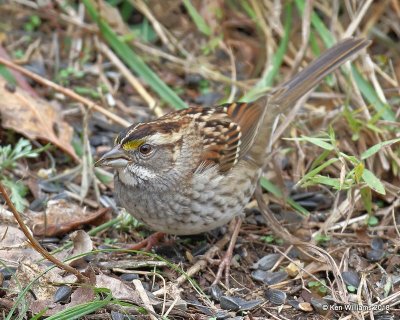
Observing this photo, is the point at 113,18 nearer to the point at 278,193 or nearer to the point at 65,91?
the point at 65,91

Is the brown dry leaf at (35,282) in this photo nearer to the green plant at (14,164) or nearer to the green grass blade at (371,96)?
the green plant at (14,164)

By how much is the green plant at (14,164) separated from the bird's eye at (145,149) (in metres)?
0.70

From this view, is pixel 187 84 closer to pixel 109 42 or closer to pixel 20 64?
pixel 109 42

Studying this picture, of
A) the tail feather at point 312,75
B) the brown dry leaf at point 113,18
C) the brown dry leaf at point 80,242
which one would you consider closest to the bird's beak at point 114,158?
the brown dry leaf at point 80,242

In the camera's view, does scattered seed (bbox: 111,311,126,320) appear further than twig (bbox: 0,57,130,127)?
No

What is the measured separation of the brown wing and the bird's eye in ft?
0.97

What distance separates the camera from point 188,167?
11.7ft

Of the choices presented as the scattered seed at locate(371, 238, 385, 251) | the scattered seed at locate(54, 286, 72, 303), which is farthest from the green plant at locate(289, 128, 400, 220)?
the scattered seed at locate(54, 286, 72, 303)

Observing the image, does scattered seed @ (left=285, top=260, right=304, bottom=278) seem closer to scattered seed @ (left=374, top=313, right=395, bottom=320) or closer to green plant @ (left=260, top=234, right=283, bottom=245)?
green plant @ (left=260, top=234, right=283, bottom=245)

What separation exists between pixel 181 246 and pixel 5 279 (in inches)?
35.6

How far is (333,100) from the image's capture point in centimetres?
461

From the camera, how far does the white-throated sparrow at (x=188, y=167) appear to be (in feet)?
11.2

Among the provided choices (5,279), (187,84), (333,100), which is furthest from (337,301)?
(187,84)

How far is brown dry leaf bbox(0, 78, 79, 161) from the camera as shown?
4.19 m
